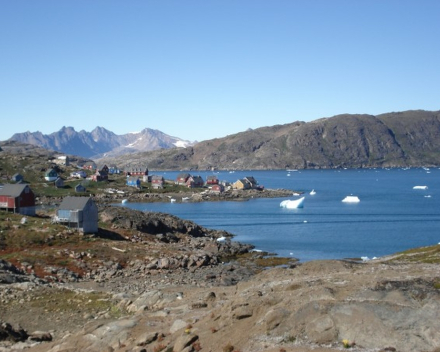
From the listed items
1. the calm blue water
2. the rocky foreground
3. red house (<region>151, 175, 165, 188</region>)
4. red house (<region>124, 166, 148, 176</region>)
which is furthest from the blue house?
the rocky foreground

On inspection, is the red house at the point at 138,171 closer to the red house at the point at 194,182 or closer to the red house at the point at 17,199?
the red house at the point at 194,182

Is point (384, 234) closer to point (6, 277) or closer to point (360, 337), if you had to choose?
point (6, 277)

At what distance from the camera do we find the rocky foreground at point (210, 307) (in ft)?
62.6

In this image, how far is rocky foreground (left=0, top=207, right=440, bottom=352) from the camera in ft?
62.6

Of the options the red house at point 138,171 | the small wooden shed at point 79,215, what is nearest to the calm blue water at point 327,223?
the small wooden shed at point 79,215

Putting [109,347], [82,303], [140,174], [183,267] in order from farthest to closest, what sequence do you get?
[140,174] → [183,267] → [82,303] → [109,347]

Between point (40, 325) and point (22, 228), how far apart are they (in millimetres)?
30510

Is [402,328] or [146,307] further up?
[402,328]

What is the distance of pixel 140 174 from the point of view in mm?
196125

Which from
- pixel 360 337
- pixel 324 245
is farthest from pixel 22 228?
pixel 360 337

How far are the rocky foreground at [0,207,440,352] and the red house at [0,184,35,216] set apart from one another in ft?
66.7

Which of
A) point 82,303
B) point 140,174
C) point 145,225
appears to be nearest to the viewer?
point 82,303

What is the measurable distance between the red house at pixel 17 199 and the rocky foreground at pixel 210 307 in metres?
20.3

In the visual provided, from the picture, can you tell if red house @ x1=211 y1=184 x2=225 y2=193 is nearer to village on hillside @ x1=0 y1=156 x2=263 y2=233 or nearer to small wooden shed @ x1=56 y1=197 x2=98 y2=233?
village on hillside @ x1=0 y1=156 x2=263 y2=233
